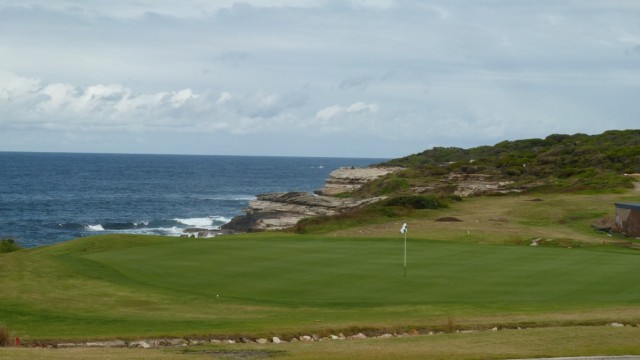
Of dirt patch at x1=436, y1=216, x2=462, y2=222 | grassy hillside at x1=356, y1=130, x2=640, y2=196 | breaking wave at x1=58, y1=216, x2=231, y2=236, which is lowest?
breaking wave at x1=58, y1=216, x2=231, y2=236

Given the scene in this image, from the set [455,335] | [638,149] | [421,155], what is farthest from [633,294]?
[421,155]

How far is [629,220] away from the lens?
46562 mm

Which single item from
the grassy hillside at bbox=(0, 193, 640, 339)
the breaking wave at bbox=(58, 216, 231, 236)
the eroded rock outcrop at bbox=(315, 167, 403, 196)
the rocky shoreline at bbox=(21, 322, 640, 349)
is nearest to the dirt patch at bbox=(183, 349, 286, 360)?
the rocky shoreline at bbox=(21, 322, 640, 349)

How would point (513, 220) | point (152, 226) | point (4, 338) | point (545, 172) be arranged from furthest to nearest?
point (152, 226)
point (545, 172)
point (513, 220)
point (4, 338)

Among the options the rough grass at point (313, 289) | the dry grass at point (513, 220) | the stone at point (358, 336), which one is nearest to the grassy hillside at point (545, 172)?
the dry grass at point (513, 220)

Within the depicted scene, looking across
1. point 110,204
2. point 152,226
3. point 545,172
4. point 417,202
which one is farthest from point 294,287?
point 110,204

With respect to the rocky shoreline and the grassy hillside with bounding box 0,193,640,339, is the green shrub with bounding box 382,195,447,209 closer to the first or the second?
the grassy hillside with bounding box 0,193,640,339

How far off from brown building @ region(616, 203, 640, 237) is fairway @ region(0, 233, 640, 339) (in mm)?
11945

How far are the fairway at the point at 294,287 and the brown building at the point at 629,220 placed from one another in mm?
11945

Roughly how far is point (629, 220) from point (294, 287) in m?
26.4

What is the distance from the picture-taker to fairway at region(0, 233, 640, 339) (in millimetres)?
21719

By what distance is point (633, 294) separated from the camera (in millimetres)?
25938

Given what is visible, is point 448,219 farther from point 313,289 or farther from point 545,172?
point 545,172

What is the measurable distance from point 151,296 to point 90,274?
12.7 ft
